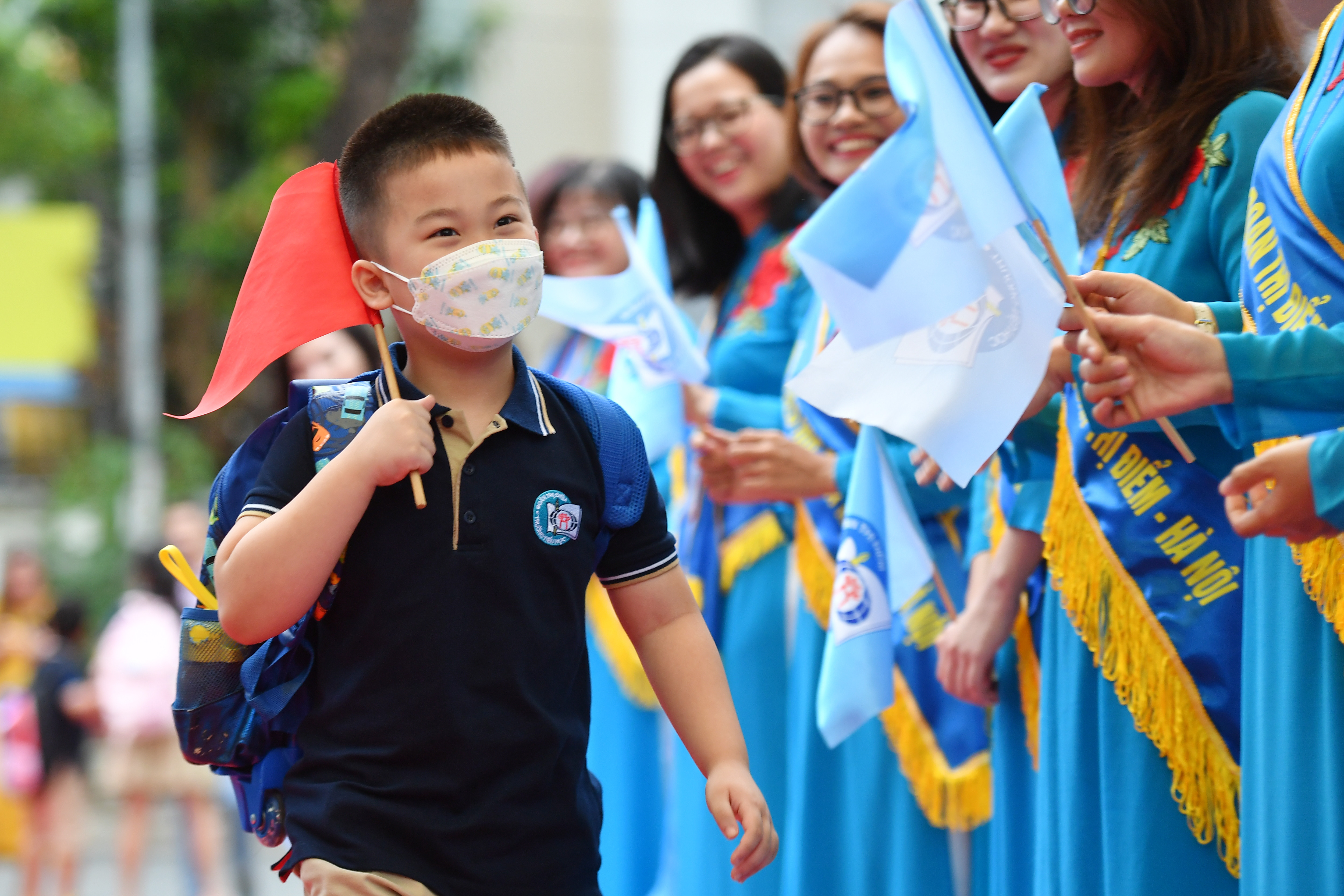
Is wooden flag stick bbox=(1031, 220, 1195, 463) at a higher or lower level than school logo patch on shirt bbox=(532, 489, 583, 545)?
higher

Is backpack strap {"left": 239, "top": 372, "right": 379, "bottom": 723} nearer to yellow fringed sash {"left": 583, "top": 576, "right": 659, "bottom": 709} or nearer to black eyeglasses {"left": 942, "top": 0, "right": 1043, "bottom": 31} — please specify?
black eyeglasses {"left": 942, "top": 0, "right": 1043, "bottom": 31}

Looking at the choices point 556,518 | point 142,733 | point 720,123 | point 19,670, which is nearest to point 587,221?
point 720,123

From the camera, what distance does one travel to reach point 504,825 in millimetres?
1855

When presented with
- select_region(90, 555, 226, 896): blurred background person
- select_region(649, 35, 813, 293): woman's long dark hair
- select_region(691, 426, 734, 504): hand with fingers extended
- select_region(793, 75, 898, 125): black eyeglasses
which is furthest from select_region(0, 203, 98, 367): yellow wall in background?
select_region(793, 75, 898, 125): black eyeglasses

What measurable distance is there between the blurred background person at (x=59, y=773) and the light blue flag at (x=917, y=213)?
20.1ft

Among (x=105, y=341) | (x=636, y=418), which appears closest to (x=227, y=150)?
(x=105, y=341)

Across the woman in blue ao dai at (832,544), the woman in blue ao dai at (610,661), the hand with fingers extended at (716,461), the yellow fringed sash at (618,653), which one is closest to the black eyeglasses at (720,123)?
the woman in blue ao dai at (832,544)

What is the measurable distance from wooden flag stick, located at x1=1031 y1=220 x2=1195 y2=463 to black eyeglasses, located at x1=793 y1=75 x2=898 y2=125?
1419 mm

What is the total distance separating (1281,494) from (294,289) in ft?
4.48

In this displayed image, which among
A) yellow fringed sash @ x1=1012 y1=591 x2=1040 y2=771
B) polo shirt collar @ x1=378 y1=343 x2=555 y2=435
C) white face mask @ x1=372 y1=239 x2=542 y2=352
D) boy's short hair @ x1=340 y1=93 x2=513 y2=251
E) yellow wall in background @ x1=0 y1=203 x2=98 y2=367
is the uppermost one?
yellow wall in background @ x1=0 y1=203 x2=98 y2=367

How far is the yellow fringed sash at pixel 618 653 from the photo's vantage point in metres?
4.18

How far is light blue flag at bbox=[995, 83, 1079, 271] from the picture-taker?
2.15 meters

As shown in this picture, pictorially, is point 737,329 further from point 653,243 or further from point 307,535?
point 307,535

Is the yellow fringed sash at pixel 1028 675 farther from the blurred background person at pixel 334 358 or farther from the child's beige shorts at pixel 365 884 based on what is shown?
the blurred background person at pixel 334 358
